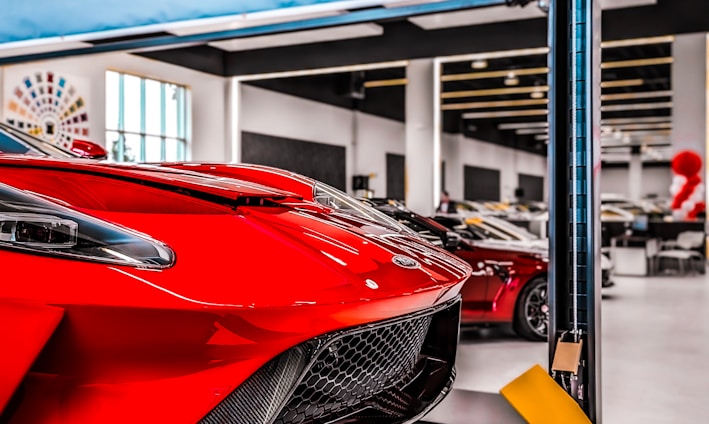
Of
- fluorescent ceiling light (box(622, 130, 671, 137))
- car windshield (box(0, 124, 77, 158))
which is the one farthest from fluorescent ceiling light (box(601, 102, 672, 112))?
car windshield (box(0, 124, 77, 158))

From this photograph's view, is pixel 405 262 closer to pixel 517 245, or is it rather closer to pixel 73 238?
pixel 73 238

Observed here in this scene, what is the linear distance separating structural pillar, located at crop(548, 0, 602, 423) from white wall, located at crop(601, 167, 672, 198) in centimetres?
4071

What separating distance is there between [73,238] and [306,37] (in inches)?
448

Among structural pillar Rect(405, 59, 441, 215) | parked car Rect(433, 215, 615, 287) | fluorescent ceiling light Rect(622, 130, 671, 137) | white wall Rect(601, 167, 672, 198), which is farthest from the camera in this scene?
white wall Rect(601, 167, 672, 198)

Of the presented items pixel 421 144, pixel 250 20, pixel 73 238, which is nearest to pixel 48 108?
pixel 421 144

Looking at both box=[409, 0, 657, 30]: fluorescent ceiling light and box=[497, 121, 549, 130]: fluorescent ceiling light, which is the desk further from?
box=[497, 121, 549, 130]: fluorescent ceiling light

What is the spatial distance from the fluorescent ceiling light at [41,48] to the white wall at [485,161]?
1259 centimetres

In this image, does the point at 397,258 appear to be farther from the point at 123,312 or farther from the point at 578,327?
the point at 578,327

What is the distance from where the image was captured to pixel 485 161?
991 inches

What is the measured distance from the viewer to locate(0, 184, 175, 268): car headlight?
1223 mm

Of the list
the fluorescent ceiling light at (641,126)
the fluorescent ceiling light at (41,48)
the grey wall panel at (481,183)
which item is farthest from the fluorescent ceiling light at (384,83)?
the fluorescent ceiling light at (641,126)

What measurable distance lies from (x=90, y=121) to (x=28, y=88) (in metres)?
1.28

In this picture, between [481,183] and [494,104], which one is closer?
[494,104]

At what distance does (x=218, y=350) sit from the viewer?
119cm
